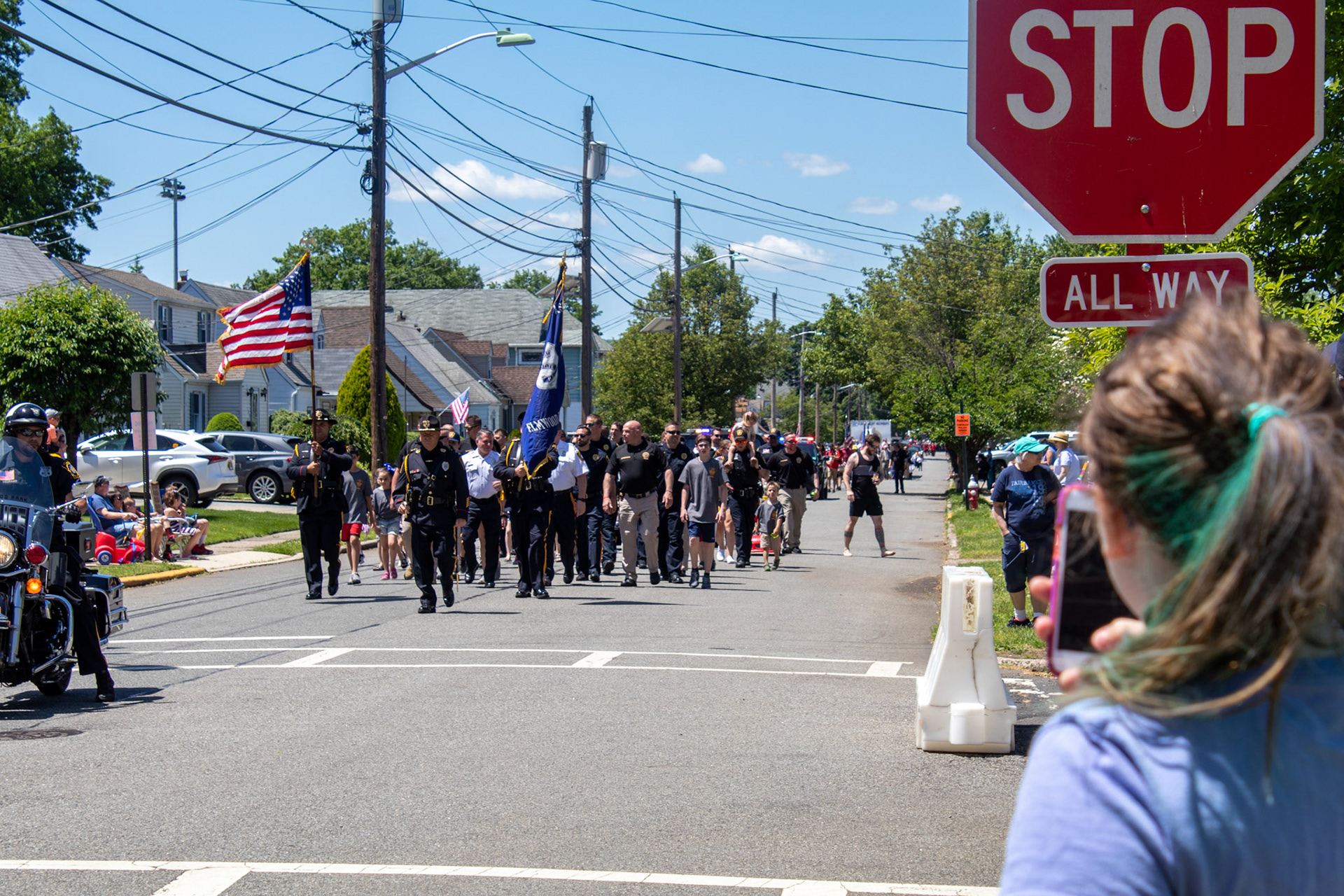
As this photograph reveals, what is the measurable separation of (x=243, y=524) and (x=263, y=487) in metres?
7.74

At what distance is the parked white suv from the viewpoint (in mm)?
29203

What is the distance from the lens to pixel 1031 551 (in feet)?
38.5

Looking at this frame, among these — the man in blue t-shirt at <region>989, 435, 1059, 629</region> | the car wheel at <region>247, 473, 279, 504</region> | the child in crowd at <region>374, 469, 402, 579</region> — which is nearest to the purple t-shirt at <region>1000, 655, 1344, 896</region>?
the man in blue t-shirt at <region>989, 435, 1059, 629</region>

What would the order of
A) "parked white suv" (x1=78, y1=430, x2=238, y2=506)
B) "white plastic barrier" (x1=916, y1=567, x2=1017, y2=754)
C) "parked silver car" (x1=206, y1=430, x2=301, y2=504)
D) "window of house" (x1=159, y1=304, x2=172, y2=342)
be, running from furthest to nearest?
1. "window of house" (x1=159, y1=304, x2=172, y2=342)
2. "parked silver car" (x1=206, y1=430, x2=301, y2=504)
3. "parked white suv" (x1=78, y1=430, x2=238, y2=506)
4. "white plastic barrier" (x1=916, y1=567, x2=1017, y2=754)

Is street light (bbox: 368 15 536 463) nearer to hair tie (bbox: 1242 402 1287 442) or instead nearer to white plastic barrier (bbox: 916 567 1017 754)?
white plastic barrier (bbox: 916 567 1017 754)

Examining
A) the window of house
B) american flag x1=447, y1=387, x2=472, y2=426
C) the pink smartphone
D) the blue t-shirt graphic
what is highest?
the window of house

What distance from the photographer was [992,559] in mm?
18953

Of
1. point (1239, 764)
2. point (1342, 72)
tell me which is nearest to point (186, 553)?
point (1342, 72)

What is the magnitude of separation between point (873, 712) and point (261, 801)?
391 centimetres

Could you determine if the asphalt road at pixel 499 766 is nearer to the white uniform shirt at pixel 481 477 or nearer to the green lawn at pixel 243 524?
the white uniform shirt at pixel 481 477

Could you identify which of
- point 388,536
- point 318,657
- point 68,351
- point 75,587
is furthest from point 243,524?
point 75,587

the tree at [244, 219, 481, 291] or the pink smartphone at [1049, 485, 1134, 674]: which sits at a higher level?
the tree at [244, 219, 481, 291]

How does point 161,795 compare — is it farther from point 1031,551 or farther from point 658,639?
point 1031,551

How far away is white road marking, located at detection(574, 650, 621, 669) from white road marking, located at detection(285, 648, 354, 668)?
2050 millimetres
